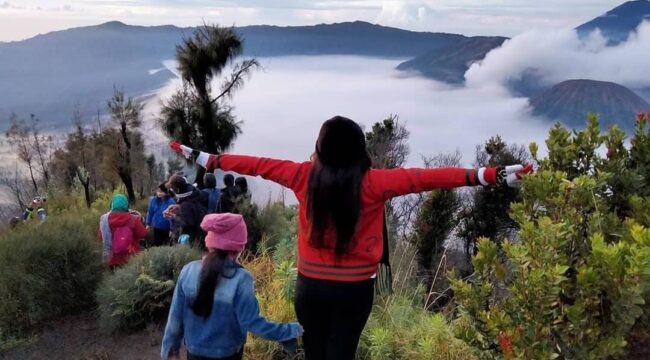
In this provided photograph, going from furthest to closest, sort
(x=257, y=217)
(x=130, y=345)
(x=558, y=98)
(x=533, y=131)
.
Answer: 1. (x=558, y=98)
2. (x=533, y=131)
3. (x=257, y=217)
4. (x=130, y=345)

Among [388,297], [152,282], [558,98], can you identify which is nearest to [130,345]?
[152,282]

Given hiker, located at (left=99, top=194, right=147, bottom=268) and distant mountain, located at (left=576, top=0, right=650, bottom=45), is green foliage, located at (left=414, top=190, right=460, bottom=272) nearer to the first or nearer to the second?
hiker, located at (left=99, top=194, right=147, bottom=268)

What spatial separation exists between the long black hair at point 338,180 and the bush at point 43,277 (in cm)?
384

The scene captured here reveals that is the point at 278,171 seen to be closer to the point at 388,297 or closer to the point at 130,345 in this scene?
the point at 388,297

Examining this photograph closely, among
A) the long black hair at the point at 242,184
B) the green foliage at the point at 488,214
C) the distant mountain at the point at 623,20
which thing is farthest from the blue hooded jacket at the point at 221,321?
the distant mountain at the point at 623,20

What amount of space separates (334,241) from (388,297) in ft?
6.60

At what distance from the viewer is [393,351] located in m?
3.91

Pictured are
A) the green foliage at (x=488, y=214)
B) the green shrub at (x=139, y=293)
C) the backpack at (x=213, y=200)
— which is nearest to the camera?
the green shrub at (x=139, y=293)

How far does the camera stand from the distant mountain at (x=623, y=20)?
6681cm

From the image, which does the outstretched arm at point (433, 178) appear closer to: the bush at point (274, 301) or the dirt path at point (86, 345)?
the bush at point (274, 301)

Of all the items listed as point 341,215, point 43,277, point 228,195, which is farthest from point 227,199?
point 341,215

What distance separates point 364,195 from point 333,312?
0.56 m

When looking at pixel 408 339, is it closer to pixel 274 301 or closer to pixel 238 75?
pixel 274 301

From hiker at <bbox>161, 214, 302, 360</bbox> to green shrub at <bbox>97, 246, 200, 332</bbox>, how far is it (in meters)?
2.29
